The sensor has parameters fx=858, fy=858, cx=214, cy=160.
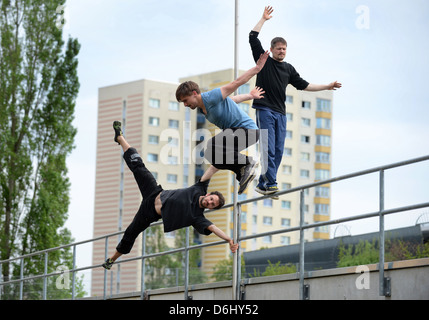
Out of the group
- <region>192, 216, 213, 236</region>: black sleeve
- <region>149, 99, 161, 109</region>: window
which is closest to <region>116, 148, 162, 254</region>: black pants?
<region>192, 216, 213, 236</region>: black sleeve

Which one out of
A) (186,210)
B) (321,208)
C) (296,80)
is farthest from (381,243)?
(321,208)

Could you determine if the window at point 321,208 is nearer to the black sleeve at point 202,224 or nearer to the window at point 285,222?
the window at point 285,222

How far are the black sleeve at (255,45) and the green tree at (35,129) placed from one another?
18.5m

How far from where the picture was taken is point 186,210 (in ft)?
31.0

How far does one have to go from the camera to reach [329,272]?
29.5ft

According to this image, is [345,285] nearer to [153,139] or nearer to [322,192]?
[153,139]

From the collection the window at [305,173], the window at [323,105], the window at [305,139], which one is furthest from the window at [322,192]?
the window at [323,105]

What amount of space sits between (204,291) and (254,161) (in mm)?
2266

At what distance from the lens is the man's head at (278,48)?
405 inches

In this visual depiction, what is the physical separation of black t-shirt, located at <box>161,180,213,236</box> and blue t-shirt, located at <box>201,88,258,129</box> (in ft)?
2.35

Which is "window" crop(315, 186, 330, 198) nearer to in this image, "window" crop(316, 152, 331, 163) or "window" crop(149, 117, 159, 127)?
"window" crop(316, 152, 331, 163)

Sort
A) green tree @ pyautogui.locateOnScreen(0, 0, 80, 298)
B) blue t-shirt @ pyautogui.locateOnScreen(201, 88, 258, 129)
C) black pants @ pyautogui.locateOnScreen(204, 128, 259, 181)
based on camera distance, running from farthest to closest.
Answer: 1. green tree @ pyautogui.locateOnScreen(0, 0, 80, 298)
2. black pants @ pyautogui.locateOnScreen(204, 128, 259, 181)
3. blue t-shirt @ pyautogui.locateOnScreen(201, 88, 258, 129)

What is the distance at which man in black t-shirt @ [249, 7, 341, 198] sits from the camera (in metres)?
10.3

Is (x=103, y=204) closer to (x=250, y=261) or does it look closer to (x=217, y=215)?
(x=217, y=215)
